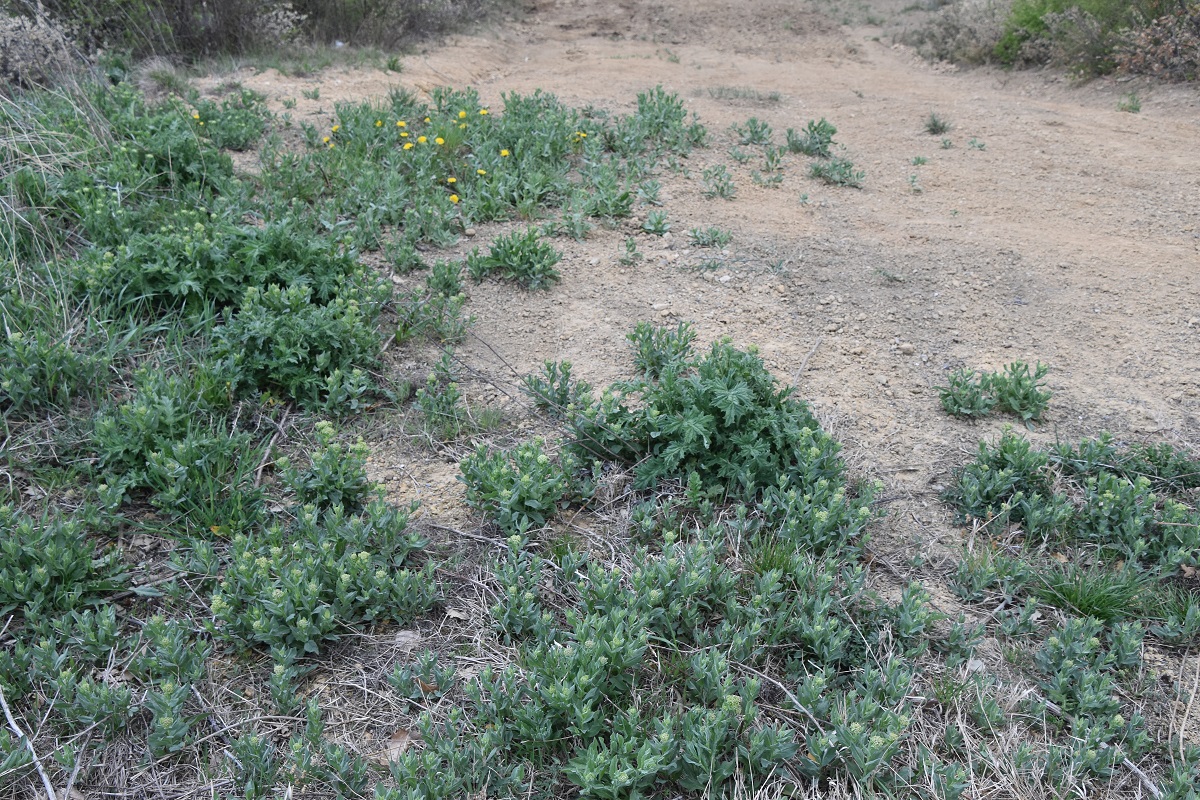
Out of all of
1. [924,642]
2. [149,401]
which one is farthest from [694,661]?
[149,401]

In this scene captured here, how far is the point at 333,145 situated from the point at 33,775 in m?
4.54

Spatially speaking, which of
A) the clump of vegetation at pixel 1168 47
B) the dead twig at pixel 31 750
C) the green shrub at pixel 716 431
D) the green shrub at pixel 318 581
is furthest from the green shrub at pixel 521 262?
the clump of vegetation at pixel 1168 47

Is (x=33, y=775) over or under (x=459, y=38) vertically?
under

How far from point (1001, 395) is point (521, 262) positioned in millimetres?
2486

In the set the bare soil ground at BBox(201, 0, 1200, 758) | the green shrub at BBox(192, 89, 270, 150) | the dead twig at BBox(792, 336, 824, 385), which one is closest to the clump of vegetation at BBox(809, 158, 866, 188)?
the bare soil ground at BBox(201, 0, 1200, 758)

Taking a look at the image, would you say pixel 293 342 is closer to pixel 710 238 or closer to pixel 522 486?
pixel 522 486

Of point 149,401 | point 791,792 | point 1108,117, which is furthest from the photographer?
point 1108,117

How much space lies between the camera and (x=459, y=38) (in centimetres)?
1077

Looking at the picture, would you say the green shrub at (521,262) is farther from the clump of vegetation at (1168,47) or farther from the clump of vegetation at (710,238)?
the clump of vegetation at (1168,47)

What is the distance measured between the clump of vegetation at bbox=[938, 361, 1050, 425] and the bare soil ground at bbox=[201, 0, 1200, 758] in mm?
68

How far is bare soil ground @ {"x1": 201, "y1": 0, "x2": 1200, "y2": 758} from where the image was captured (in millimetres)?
3799

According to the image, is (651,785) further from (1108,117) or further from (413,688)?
(1108,117)

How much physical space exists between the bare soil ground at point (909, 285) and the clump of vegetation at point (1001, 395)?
7cm

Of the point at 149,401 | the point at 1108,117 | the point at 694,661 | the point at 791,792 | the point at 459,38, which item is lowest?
the point at 791,792
